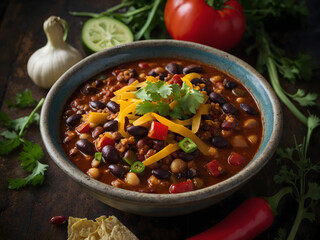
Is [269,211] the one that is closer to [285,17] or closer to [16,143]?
[16,143]

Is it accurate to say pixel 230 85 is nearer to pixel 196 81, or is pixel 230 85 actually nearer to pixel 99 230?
pixel 196 81

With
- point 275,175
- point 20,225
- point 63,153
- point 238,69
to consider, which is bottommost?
point 20,225

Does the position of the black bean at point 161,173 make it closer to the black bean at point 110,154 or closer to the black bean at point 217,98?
the black bean at point 110,154

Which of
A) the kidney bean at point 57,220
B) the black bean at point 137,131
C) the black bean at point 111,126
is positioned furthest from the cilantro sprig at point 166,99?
the kidney bean at point 57,220

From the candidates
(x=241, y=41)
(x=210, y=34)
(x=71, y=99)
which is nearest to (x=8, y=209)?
(x=71, y=99)

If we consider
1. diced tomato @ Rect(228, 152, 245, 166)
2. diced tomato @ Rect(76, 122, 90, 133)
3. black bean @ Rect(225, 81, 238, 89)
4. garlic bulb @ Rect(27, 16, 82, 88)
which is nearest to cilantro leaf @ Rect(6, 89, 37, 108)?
garlic bulb @ Rect(27, 16, 82, 88)

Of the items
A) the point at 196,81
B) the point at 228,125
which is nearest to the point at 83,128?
the point at 196,81

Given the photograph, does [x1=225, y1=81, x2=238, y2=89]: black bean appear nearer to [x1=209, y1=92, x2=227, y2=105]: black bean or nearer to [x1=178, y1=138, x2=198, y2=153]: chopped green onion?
[x1=209, y1=92, x2=227, y2=105]: black bean
